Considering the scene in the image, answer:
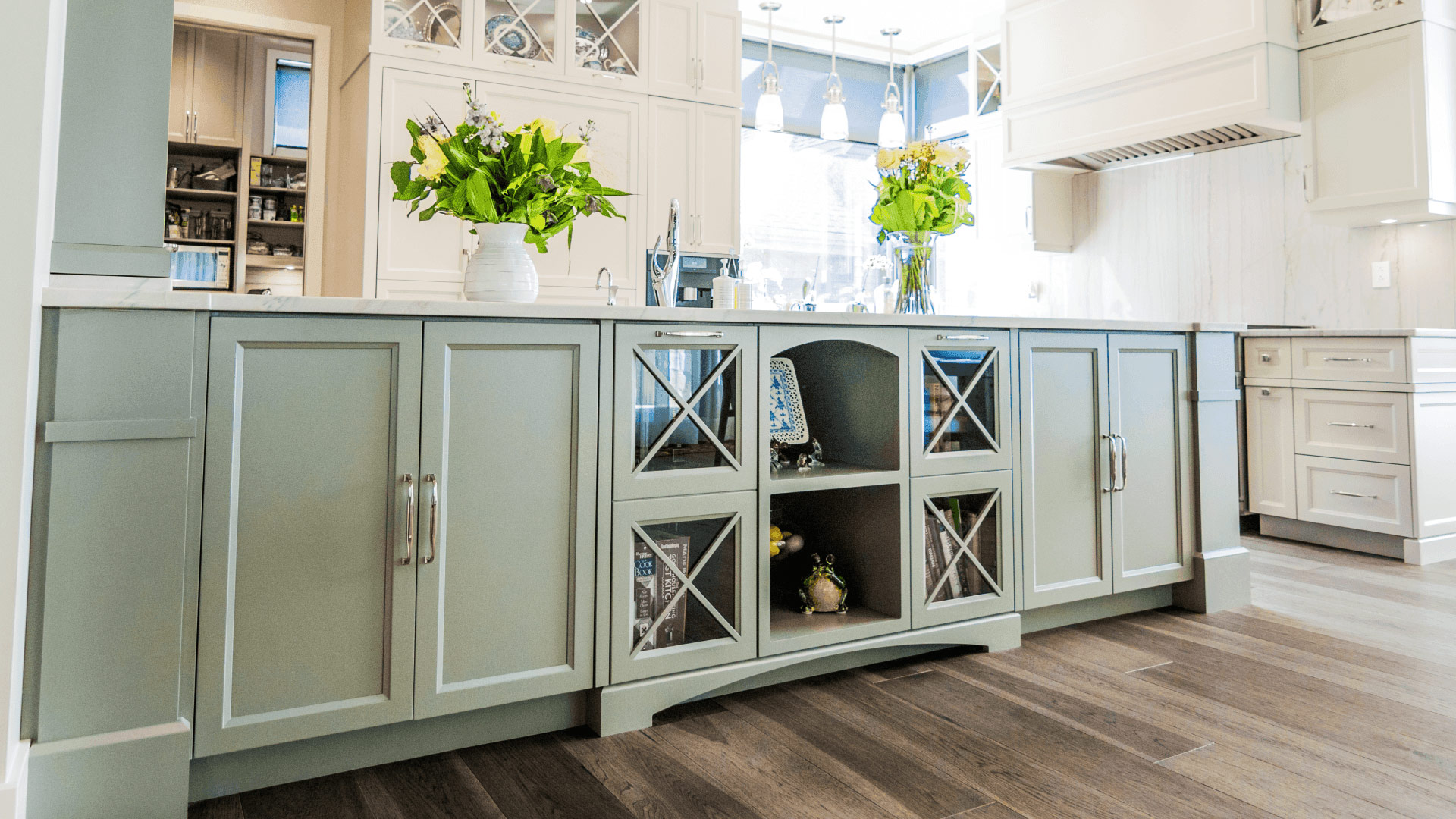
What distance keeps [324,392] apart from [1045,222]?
15.1 feet

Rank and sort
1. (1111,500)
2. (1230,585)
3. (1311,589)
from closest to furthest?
1. (1111,500)
2. (1230,585)
3. (1311,589)

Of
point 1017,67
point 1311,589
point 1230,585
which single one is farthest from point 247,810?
point 1017,67

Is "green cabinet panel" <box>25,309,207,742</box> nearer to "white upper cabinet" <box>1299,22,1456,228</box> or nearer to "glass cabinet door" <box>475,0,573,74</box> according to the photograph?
"glass cabinet door" <box>475,0,573,74</box>

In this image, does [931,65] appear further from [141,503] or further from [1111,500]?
[141,503]

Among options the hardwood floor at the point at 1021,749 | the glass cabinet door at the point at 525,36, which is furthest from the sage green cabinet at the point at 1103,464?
the glass cabinet door at the point at 525,36

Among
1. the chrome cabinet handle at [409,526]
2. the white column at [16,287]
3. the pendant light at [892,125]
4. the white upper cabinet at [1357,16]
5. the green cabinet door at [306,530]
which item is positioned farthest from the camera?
the pendant light at [892,125]

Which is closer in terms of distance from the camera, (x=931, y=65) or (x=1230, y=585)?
(x=1230, y=585)

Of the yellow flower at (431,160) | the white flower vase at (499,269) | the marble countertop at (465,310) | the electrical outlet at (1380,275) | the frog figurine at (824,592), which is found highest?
the electrical outlet at (1380,275)

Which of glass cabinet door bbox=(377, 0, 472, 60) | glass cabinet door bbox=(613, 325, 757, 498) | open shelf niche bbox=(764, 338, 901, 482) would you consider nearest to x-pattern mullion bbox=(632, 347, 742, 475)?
glass cabinet door bbox=(613, 325, 757, 498)

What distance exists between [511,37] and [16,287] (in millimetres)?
2890

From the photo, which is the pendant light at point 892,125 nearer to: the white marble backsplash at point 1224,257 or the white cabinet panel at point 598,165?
the white cabinet panel at point 598,165

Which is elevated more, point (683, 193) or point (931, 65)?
point (931, 65)

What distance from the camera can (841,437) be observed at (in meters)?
2.20

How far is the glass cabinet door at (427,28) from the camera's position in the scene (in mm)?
3449
